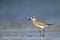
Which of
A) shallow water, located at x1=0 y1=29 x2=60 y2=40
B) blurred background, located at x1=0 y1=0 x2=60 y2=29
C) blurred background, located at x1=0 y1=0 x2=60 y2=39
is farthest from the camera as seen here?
blurred background, located at x1=0 y1=0 x2=60 y2=29

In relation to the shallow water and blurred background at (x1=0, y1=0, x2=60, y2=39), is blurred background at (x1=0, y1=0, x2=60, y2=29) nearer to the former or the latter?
blurred background at (x1=0, y1=0, x2=60, y2=39)

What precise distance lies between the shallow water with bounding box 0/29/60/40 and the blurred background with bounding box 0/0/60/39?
1.04 feet

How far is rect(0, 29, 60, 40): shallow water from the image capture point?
5901 millimetres

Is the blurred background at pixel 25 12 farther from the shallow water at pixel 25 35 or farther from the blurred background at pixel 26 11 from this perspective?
the shallow water at pixel 25 35

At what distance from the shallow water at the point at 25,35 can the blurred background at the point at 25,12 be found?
318 mm

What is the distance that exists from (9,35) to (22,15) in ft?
8.41

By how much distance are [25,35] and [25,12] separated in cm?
295

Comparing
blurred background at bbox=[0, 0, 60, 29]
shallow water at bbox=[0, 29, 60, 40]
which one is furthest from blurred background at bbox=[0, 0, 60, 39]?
shallow water at bbox=[0, 29, 60, 40]

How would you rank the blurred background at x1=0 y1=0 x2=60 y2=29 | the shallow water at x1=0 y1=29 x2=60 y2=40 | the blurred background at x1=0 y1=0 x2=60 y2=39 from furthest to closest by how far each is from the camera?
the blurred background at x1=0 y1=0 x2=60 y2=29, the blurred background at x1=0 y1=0 x2=60 y2=39, the shallow water at x1=0 y1=29 x2=60 y2=40

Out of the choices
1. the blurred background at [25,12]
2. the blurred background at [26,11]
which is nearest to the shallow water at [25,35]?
the blurred background at [25,12]

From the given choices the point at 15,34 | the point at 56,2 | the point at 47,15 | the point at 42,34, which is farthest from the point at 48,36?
the point at 56,2

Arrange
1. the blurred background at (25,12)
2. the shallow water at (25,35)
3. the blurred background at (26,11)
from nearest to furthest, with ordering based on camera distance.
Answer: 1. the shallow water at (25,35)
2. the blurred background at (25,12)
3. the blurred background at (26,11)

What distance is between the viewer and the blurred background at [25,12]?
760cm

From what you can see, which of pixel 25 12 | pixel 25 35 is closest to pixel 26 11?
pixel 25 12
